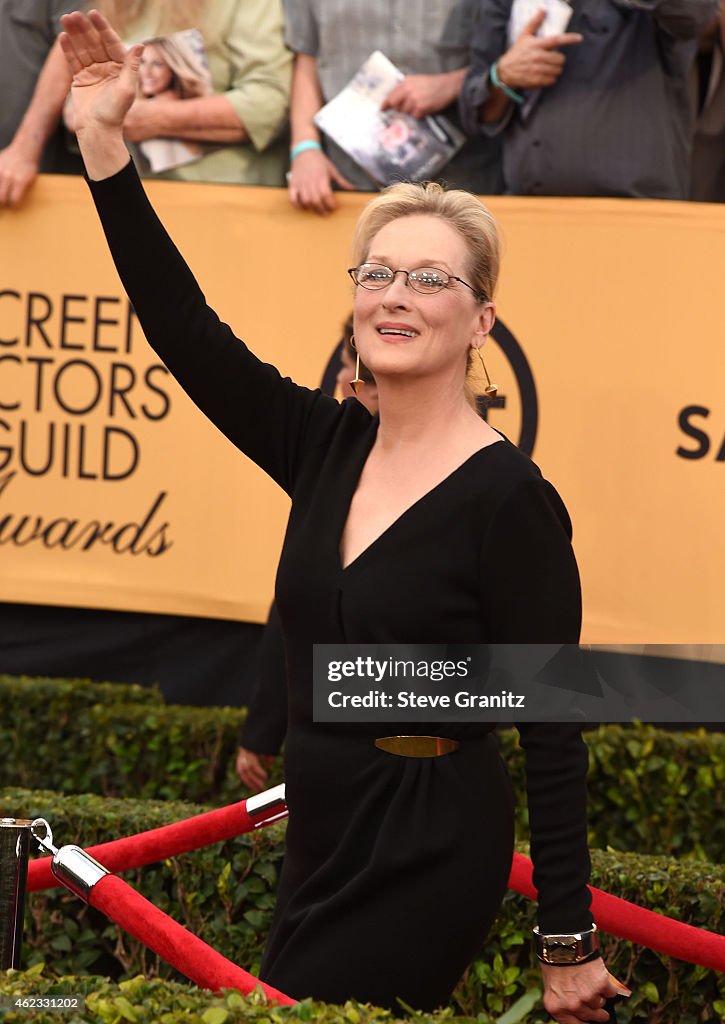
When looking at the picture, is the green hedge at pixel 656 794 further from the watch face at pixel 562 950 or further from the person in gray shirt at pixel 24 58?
the person in gray shirt at pixel 24 58

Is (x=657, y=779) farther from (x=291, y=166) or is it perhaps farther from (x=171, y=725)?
(x=291, y=166)

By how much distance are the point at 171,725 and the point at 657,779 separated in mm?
1676

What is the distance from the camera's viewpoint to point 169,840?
269 centimetres

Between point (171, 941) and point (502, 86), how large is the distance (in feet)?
12.5

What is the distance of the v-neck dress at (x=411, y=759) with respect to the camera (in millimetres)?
1942

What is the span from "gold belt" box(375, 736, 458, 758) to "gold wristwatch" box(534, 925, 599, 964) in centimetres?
29

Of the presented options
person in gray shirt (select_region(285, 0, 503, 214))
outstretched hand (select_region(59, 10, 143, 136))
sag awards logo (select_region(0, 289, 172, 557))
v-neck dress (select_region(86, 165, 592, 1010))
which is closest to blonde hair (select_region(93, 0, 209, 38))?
person in gray shirt (select_region(285, 0, 503, 214))

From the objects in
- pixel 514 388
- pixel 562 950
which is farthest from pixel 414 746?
pixel 514 388

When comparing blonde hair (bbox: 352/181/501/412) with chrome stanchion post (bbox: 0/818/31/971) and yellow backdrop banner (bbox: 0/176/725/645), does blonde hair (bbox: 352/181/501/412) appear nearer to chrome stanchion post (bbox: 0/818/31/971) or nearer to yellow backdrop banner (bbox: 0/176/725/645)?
chrome stanchion post (bbox: 0/818/31/971)

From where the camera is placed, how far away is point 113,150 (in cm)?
207

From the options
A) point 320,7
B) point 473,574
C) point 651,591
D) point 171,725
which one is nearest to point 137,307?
point 473,574

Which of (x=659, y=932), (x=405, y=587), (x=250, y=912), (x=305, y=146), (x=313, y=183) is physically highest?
(x=305, y=146)

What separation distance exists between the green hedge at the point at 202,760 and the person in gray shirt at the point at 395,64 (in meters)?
2.05

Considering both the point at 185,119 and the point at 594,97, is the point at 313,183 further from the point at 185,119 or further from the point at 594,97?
the point at 594,97
